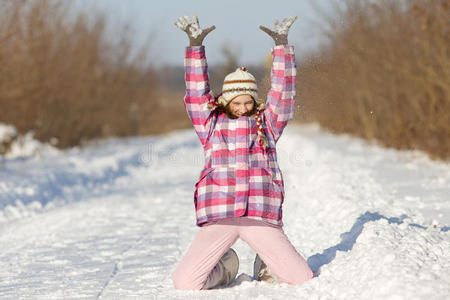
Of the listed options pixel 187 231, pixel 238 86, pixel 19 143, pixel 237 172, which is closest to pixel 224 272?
pixel 237 172

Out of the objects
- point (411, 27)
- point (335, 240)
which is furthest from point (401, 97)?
point (335, 240)

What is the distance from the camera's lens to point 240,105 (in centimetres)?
399

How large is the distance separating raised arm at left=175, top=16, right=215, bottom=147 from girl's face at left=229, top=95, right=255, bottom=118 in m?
0.14

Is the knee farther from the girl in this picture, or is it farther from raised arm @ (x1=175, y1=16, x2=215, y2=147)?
raised arm @ (x1=175, y1=16, x2=215, y2=147)

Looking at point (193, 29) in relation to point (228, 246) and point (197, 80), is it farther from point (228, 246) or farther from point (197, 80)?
point (228, 246)

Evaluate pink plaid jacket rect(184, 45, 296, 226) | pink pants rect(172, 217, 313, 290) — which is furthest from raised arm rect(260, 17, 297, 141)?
pink pants rect(172, 217, 313, 290)

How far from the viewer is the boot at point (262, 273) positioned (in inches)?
158

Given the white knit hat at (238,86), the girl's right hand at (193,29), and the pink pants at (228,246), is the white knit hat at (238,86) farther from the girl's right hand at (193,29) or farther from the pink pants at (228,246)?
the pink pants at (228,246)

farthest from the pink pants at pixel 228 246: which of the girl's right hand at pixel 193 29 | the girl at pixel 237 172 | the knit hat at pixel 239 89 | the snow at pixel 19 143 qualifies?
the snow at pixel 19 143

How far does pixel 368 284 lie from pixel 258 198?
80 cm

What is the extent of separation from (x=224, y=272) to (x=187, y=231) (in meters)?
2.35

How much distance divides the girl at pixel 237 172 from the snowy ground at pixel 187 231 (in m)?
0.14

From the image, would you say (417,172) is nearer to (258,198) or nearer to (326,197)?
(326,197)

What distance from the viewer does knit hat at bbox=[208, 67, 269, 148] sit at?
13.0ft
